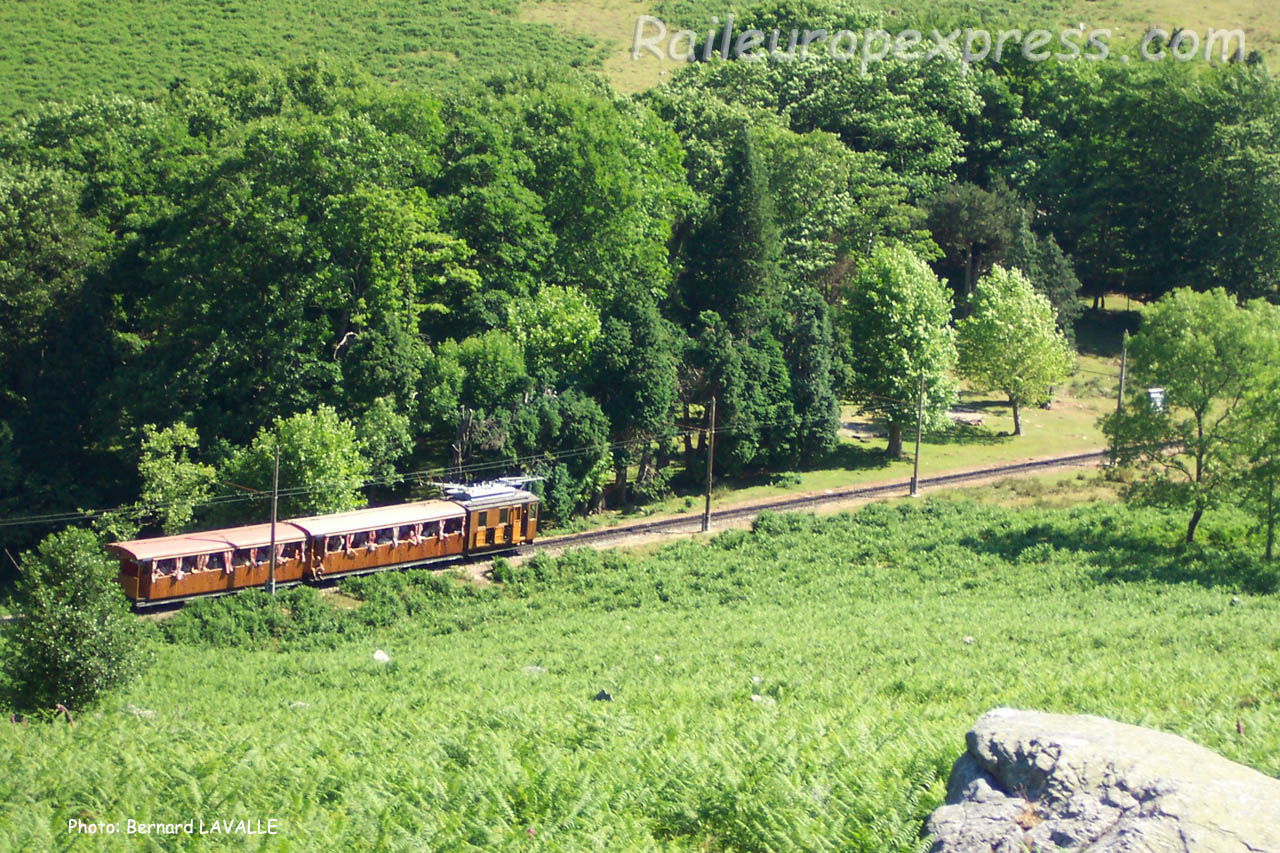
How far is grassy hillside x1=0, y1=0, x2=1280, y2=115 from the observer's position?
314ft

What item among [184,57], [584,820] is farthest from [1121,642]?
[184,57]

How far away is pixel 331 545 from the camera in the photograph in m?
38.9

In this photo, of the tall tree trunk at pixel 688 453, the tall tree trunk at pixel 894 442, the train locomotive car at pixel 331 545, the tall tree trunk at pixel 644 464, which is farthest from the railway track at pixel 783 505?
the tall tree trunk at pixel 688 453

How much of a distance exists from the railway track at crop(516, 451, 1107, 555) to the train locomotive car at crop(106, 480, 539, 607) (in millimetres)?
2097

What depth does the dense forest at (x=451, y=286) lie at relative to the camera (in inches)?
1847

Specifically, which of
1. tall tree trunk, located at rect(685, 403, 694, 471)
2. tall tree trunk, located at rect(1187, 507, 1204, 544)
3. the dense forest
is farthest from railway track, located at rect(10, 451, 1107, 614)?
tall tree trunk, located at rect(1187, 507, 1204, 544)

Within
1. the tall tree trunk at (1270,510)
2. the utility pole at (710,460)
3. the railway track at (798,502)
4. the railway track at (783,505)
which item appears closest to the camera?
the tall tree trunk at (1270,510)

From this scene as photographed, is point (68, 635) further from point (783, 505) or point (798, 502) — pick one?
point (798, 502)

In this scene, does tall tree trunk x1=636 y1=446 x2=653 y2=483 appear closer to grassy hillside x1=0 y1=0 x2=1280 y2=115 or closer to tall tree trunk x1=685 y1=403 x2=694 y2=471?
tall tree trunk x1=685 y1=403 x2=694 y2=471

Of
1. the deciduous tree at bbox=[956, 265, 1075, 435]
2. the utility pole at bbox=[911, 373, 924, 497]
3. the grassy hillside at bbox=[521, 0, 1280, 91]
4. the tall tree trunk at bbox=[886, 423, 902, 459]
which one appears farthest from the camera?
the grassy hillside at bbox=[521, 0, 1280, 91]

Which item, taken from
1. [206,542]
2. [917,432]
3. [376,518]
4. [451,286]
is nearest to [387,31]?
[451,286]

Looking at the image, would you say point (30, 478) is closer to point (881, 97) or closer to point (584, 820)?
point (584, 820)

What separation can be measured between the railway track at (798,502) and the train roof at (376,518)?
3670 mm

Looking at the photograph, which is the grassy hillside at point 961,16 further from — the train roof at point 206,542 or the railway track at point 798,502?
the train roof at point 206,542
